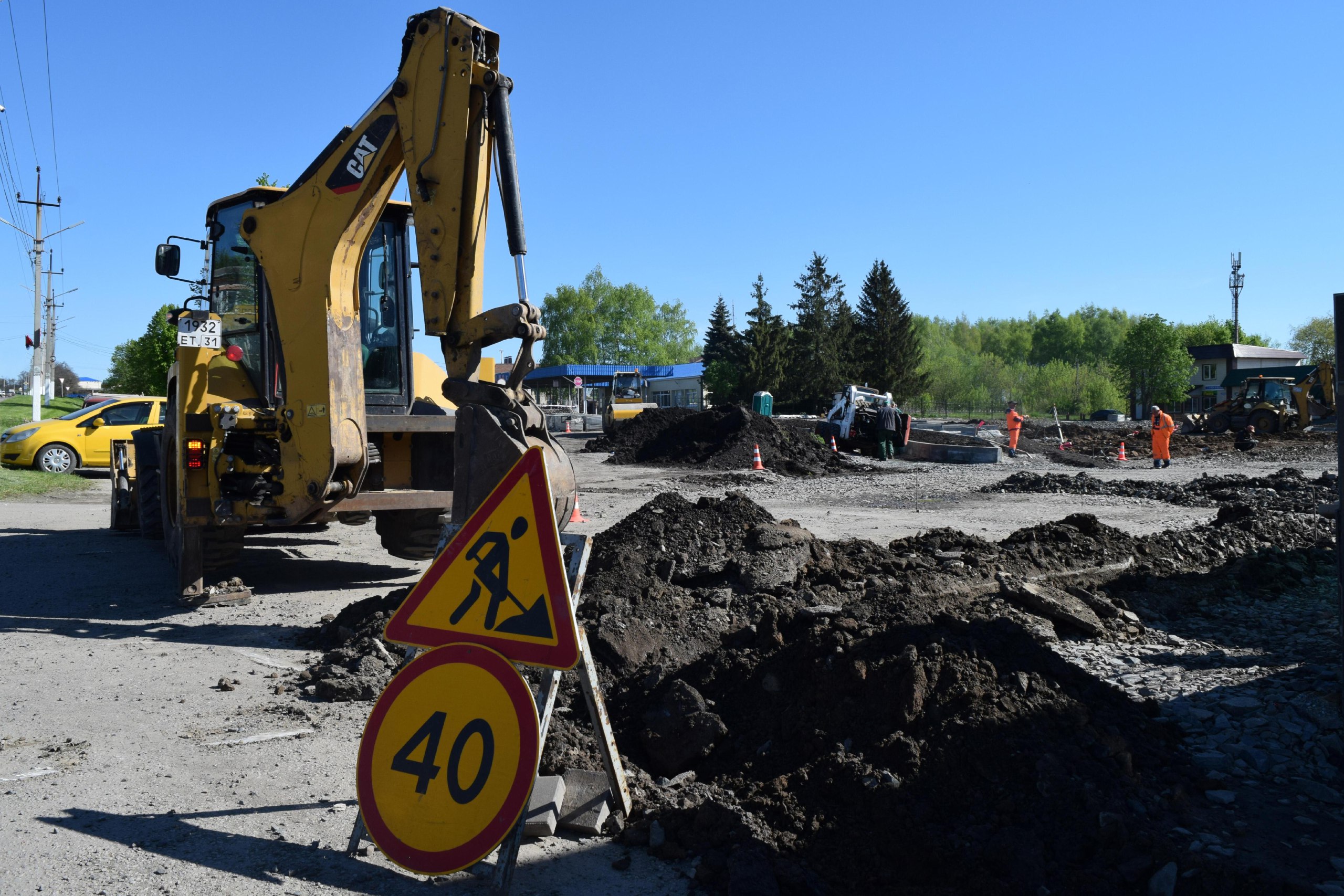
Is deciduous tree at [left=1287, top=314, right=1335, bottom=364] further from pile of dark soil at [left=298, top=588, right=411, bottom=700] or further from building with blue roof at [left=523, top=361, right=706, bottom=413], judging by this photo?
pile of dark soil at [left=298, top=588, right=411, bottom=700]

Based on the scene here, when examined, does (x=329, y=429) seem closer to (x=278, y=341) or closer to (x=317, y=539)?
(x=278, y=341)

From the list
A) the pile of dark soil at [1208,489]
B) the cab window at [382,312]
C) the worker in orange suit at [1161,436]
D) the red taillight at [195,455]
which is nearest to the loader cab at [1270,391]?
the worker in orange suit at [1161,436]

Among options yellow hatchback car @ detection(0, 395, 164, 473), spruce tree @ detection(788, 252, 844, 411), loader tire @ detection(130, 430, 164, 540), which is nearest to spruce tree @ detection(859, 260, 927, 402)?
spruce tree @ detection(788, 252, 844, 411)

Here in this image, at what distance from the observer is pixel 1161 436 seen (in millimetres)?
23422

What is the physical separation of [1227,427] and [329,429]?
126 feet

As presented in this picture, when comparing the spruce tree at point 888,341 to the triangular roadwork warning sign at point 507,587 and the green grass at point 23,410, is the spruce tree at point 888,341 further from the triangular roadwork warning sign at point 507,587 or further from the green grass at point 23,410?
the triangular roadwork warning sign at point 507,587

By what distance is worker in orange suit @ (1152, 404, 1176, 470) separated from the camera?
23.2 metres

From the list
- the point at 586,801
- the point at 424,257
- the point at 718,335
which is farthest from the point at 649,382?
the point at 586,801

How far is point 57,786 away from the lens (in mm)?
4078

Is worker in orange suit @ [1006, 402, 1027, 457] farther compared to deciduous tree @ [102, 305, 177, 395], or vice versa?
deciduous tree @ [102, 305, 177, 395]

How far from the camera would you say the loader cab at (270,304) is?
8.12 metres

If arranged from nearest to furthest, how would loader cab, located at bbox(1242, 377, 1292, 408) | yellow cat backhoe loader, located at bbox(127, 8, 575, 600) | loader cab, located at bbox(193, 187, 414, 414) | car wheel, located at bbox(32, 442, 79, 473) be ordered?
yellow cat backhoe loader, located at bbox(127, 8, 575, 600), loader cab, located at bbox(193, 187, 414, 414), car wheel, located at bbox(32, 442, 79, 473), loader cab, located at bbox(1242, 377, 1292, 408)

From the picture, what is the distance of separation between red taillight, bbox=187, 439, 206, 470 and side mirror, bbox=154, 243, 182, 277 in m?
1.59

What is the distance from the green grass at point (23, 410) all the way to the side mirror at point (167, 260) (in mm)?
19106
